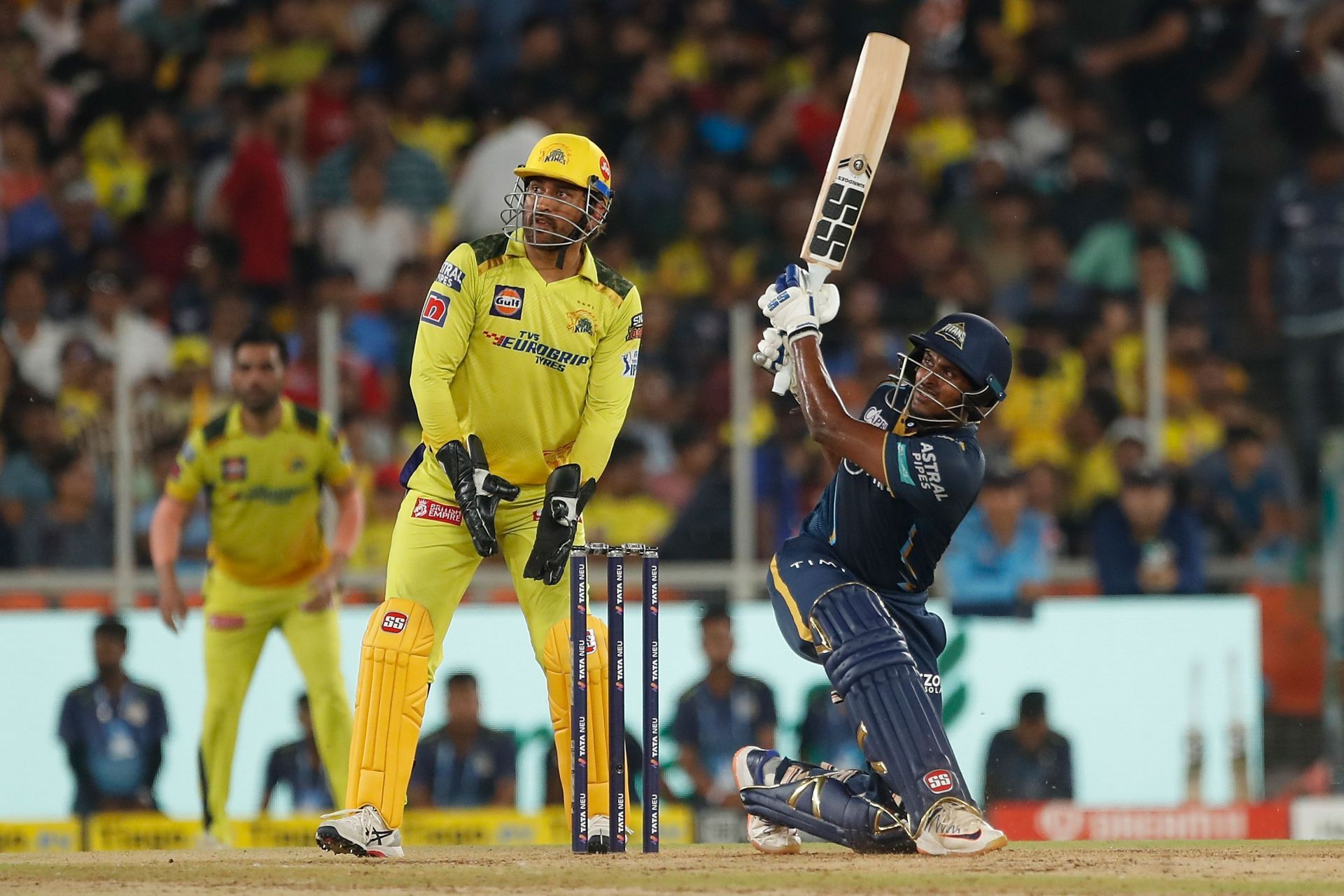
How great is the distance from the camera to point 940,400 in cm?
700

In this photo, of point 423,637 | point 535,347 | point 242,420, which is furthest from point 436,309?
point 242,420

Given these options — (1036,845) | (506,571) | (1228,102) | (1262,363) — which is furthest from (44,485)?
(1228,102)

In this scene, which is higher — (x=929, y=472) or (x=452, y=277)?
(x=452, y=277)

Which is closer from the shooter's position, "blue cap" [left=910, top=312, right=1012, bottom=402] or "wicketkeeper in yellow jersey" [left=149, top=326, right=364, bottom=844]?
"blue cap" [left=910, top=312, right=1012, bottom=402]

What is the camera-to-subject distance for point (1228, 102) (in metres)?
14.1

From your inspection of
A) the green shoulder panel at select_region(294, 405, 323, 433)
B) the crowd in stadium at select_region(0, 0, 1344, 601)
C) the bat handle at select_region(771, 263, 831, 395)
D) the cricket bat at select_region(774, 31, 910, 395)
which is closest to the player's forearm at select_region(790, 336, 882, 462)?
the bat handle at select_region(771, 263, 831, 395)

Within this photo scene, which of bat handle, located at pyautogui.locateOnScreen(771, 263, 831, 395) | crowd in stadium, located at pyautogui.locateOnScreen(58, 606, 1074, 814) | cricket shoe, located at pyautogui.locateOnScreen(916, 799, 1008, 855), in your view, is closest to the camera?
cricket shoe, located at pyautogui.locateOnScreen(916, 799, 1008, 855)

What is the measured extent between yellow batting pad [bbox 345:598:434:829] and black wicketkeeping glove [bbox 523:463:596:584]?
44 cm

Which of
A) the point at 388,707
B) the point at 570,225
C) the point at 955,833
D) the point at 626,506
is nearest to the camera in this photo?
the point at 955,833

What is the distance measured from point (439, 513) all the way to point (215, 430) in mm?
2969

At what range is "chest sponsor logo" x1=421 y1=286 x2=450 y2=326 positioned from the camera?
6887 mm

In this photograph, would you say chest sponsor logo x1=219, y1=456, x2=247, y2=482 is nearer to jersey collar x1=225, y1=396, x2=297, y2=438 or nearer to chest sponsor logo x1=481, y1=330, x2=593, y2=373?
jersey collar x1=225, y1=396, x2=297, y2=438

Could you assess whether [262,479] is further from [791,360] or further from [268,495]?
[791,360]

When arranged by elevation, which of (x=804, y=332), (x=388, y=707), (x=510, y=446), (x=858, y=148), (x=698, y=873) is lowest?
(x=698, y=873)
